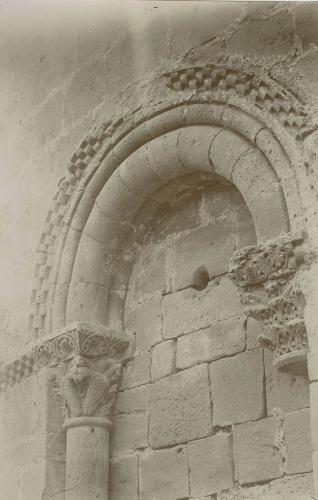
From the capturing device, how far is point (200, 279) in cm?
542

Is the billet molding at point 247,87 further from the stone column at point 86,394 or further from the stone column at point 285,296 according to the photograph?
the stone column at point 86,394

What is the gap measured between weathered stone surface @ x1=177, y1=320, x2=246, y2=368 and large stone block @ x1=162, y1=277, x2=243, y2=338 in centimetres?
5

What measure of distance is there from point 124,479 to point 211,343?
3.43ft

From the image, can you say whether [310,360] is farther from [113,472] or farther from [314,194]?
[113,472]

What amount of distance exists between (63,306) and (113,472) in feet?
3.69

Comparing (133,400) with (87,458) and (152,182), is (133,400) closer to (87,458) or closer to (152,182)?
(87,458)

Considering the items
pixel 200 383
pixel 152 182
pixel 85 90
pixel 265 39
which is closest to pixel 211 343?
pixel 200 383

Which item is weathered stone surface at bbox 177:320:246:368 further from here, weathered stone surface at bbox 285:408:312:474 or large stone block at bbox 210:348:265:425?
weathered stone surface at bbox 285:408:312:474

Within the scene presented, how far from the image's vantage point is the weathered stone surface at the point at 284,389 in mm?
4418

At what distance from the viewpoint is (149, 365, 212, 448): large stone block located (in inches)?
196

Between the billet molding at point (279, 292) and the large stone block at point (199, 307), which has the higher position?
the large stone block at point (199, 307)

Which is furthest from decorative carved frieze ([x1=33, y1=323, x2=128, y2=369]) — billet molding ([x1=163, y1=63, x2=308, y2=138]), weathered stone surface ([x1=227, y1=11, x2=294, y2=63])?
weathered stone surface ([x1=227, y1=11, x2=294, y2=63])

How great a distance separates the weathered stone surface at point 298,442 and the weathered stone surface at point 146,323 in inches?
51.6

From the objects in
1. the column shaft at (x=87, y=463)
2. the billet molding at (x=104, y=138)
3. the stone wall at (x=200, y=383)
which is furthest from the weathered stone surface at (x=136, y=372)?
the billet molding at (x=104, y=138)
